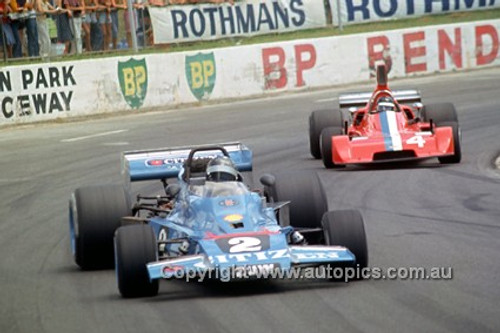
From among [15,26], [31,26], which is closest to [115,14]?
[31,26]

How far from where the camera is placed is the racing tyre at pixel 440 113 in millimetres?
18078

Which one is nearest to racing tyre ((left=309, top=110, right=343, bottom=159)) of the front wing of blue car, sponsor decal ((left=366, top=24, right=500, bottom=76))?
the front wing of blue car

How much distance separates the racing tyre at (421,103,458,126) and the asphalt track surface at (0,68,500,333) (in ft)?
2.09

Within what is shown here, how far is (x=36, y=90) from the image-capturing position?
25812 millimetres

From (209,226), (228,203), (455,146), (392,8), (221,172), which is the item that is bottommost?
(455,146)

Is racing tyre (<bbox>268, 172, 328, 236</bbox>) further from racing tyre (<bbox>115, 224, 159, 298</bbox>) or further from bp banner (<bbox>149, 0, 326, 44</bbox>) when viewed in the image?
bp banner (<bbox>149, 0, 326, 44</bbox>)

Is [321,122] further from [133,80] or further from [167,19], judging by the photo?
[167,19]

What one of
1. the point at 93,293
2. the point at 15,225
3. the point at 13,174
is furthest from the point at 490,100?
the point at 93,293

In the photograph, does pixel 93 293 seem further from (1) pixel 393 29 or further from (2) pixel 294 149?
(1) pixel 393 29

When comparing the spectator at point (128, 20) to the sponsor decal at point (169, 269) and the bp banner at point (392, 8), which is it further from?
the sponsor decal at point (169, 269)

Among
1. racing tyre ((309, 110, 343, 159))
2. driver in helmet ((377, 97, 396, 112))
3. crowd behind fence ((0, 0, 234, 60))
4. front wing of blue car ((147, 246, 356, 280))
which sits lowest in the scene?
racing tyre ((309, 110, 343, 159))

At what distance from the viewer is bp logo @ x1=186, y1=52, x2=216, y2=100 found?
28.2 meters

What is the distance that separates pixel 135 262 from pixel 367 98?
9.65 metres

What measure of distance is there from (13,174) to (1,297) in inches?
362
